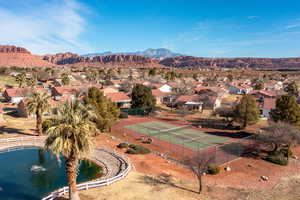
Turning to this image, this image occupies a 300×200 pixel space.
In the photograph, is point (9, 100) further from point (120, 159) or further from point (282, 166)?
point (282, 166)

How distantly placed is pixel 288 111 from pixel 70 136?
3234 cm

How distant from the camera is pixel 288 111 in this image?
33.3 m

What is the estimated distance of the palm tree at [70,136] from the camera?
14.8 m

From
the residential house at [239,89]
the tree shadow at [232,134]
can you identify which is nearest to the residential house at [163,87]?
the residential house at [239,89]

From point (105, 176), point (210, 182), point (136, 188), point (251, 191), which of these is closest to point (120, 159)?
point (105, 176)

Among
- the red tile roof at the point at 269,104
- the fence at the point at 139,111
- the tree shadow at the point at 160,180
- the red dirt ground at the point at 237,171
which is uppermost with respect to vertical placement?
the red tile roof at the point at 269,104

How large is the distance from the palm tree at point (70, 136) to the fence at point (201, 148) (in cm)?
1446

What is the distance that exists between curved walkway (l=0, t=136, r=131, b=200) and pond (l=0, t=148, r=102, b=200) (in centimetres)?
113

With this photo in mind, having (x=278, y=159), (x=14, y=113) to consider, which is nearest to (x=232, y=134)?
(x=278, y=159)

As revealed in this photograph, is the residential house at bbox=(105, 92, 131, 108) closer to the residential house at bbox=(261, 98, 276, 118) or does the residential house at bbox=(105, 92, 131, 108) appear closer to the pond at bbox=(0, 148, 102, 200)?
the pond at bbox=(0, 148, 102, 200)

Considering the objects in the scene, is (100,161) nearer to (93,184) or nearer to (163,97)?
(93,184)

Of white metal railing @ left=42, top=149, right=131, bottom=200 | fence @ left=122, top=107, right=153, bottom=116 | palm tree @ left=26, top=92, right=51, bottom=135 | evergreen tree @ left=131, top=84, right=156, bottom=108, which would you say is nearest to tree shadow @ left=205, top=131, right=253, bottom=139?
evergreen tree @ left=131, top=84, right=156, bottom=108

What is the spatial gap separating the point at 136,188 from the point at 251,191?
Result: 35.4ft

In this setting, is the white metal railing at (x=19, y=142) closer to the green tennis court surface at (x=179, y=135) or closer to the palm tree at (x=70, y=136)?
the green tennis court surface at (x=179, y=135)
